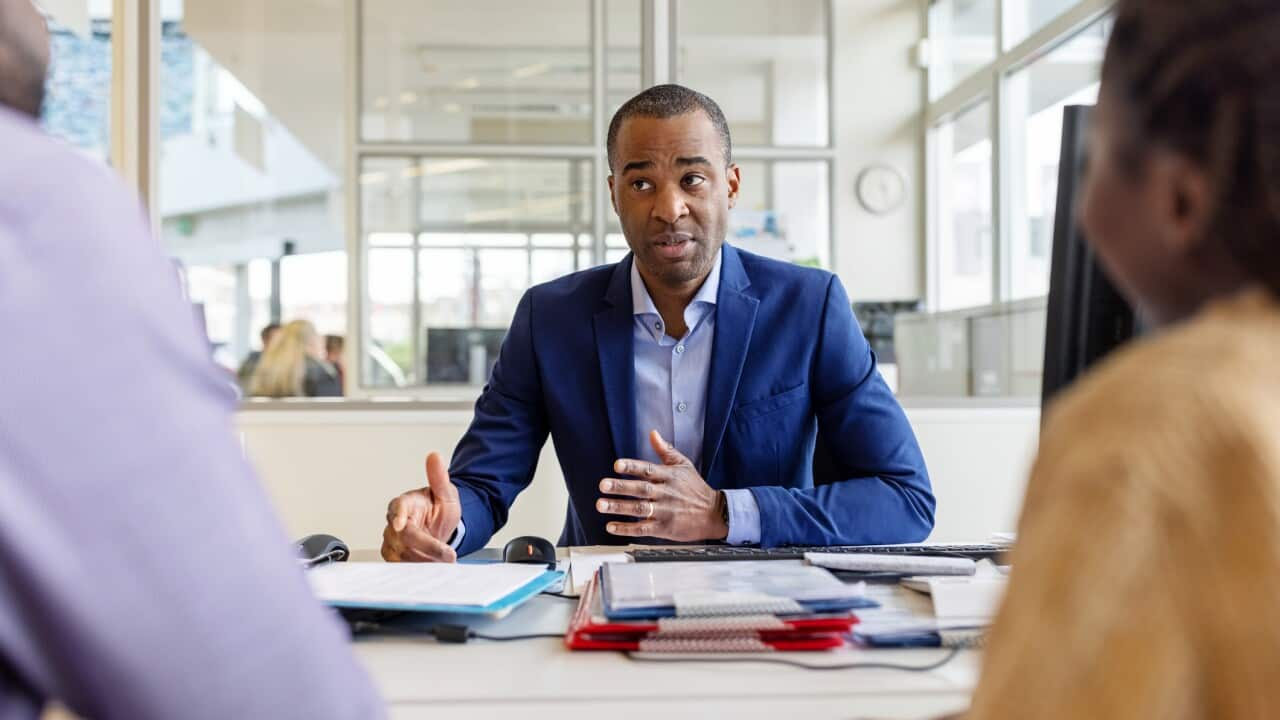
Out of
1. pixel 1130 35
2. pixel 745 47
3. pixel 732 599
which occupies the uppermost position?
pixel 745 47

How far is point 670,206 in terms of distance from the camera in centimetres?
206

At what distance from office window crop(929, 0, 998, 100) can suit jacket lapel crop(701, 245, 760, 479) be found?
6.11 metres

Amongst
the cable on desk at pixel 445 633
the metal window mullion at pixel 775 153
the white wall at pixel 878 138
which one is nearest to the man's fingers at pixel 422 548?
the cable on desk at pixel 445 633

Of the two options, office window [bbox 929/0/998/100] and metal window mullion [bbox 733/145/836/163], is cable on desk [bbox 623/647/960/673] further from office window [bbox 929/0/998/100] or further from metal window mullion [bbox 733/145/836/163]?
office window [bbox 929/0/998/100]

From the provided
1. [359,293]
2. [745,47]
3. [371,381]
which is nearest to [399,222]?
[359,293]

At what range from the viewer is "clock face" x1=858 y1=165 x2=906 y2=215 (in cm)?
786

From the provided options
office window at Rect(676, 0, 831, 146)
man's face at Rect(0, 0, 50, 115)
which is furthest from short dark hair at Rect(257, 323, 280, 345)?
man's face at Rect(0, 0, 50, 115)

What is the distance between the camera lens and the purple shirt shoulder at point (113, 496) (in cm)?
48

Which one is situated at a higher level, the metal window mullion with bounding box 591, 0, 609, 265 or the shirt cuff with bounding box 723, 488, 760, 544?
the metal window mullion with bounding box 591, 0, 609, 265

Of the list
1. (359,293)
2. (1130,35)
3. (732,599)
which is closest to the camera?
(1130,35)

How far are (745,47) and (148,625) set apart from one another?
24.6 ft

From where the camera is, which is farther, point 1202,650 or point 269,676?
point 269,676

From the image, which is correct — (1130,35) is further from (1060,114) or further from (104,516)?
(1060,114)

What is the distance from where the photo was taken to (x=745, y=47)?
756cm
